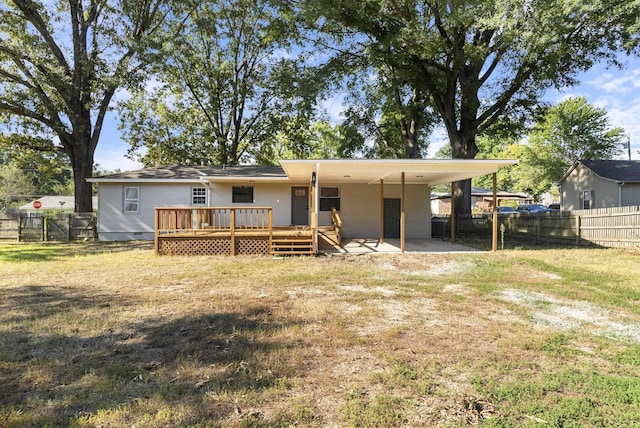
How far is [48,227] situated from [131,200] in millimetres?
3663

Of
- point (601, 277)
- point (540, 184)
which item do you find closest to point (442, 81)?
point (601, 277)

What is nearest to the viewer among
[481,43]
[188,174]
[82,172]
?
[188,174]

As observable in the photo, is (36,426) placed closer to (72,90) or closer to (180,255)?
(180,255)

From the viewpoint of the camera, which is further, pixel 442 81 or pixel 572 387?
pixel 442 81

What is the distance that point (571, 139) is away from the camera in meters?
35.5

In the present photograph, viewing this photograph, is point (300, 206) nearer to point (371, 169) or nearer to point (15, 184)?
point (371, 169)

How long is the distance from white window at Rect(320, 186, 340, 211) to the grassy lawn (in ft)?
25.4

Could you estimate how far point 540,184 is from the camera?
37062 millimetres

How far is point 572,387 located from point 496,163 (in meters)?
7.94

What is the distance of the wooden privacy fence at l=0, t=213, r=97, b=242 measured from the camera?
48.0 feet

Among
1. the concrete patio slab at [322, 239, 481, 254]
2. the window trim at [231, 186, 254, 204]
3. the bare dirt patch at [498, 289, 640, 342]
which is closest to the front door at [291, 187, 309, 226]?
the window trim at [231, 186, 254, 204]

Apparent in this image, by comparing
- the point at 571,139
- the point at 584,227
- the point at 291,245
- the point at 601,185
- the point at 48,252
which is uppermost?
the point at 571,139

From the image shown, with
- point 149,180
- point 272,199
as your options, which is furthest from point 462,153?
point 149,180

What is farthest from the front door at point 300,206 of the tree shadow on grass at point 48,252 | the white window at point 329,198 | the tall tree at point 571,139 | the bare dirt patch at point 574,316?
the tall tree at point 571,139
